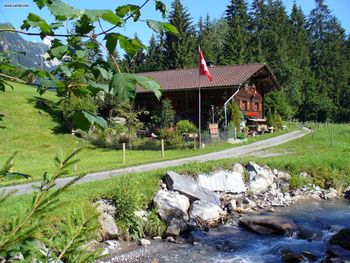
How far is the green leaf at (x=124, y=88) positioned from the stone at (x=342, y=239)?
1111 cm

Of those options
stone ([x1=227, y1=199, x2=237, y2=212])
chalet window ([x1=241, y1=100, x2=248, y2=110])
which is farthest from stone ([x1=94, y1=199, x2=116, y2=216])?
chalet window ([x1=241, y1=100, x2=248, y2=110])

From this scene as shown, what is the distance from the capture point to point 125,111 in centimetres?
3475

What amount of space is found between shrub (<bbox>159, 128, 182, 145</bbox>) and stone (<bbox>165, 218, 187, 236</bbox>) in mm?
17954

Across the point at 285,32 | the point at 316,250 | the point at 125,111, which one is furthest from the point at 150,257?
the point at 285,32

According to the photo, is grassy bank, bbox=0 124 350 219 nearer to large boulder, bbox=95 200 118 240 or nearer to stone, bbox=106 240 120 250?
large boulder, bbox=95 200 118 240

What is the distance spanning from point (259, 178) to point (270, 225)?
4.71 meters

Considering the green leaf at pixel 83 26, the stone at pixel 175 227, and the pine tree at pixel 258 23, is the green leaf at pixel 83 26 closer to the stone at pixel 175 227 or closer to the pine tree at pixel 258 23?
the stone at pixel 175 227

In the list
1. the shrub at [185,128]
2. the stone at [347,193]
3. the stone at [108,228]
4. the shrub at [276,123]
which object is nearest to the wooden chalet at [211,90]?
the shrub at [276,123]

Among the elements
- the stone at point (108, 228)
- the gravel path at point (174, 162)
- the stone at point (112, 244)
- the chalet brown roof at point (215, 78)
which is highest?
the chalet brown roof at point (215, 78)

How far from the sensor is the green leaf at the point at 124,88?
1.69 metres

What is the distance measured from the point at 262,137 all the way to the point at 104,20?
112ft

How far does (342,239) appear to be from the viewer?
459 inches

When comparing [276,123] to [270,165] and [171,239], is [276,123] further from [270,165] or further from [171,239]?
[171,239]

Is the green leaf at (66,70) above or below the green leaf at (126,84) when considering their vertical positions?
above
